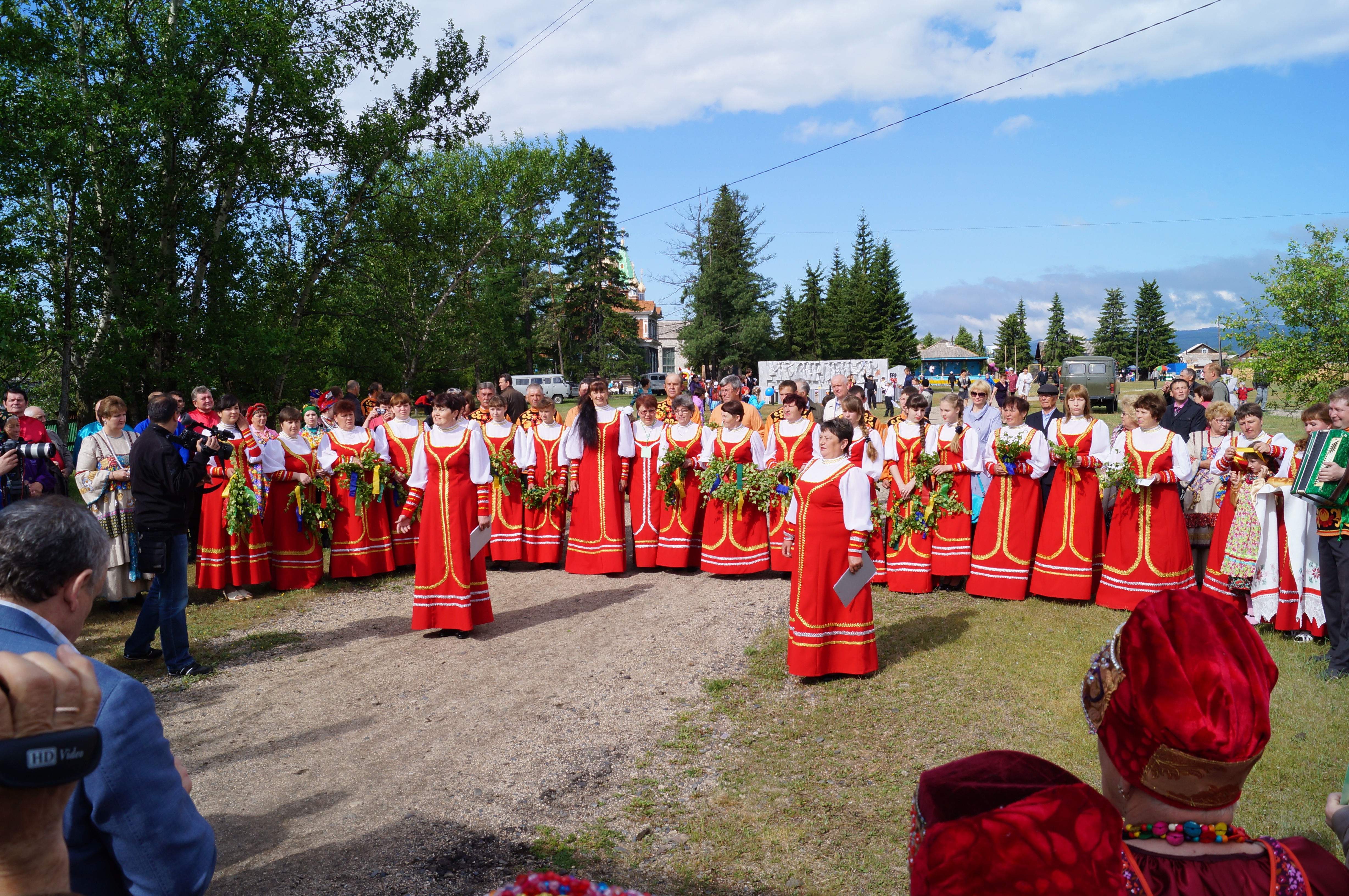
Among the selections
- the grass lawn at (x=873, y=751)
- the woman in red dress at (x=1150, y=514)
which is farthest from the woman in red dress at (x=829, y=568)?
the woman in red dress at (x=1150, y=514)

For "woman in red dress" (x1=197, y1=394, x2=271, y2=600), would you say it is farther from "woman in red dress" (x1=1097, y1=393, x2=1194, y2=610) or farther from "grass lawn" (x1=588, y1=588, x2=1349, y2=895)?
"woman in red dress" (x1=1097, y1=393, x2=1194, y2=610)

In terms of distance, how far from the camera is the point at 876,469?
9.20 metres

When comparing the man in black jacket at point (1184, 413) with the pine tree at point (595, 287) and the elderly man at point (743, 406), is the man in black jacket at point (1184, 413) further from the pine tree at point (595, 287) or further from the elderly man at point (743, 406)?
the pine tree at point (595, 287)

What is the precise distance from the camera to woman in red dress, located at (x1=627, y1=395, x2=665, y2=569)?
10.4 m

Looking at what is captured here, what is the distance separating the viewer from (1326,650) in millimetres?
7086

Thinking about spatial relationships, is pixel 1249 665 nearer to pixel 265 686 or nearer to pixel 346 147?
pixel 265 686

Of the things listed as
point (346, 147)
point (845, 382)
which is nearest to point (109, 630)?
point (845, 382)

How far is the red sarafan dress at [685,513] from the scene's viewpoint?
10141 mm

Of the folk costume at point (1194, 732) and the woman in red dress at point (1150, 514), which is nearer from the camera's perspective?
the folk costume at point (1194, 732)

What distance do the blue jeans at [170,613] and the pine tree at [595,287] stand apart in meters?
53.7

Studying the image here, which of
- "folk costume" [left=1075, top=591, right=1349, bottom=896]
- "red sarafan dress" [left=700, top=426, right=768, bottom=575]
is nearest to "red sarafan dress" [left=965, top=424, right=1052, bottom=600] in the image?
"red sarafan dress" [left=700, top=426, right=768, bottom=575]

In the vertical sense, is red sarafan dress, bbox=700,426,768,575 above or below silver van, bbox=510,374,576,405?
below

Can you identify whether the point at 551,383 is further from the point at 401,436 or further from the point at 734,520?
the point at 734,520

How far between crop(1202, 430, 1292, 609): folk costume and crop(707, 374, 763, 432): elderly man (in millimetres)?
4859
